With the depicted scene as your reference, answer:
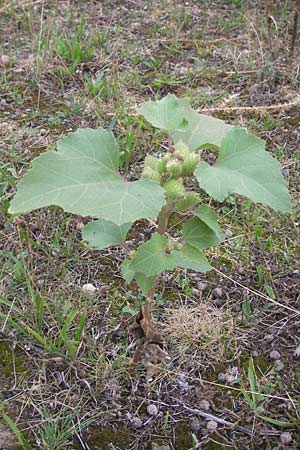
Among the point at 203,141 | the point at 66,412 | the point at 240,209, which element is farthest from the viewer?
the point at 240,209

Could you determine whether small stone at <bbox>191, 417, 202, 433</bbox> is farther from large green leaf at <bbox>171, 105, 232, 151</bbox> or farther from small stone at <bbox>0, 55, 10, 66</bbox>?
small stone at <bbox>0, 55, 10, 66</bbox>

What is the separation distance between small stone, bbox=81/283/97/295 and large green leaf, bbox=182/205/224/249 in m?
0.49

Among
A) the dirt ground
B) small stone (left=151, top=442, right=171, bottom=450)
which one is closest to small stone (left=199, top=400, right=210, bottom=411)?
the dirt ground

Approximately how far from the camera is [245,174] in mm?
1009

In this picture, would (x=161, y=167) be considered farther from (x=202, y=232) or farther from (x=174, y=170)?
(x=202, y=232)

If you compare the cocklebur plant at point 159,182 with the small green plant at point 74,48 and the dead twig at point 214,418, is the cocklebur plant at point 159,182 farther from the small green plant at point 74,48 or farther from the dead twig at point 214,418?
the small green plant at point 74,48

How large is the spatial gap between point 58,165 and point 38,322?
56 centimetres

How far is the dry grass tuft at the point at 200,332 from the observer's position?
1.42 m

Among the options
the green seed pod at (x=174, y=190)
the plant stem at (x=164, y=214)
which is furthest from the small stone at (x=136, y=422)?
the green seed pod at (x=174, y=190)

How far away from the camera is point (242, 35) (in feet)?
8.81

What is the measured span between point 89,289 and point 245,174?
684 mm

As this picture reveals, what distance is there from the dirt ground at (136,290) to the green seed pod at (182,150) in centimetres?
52

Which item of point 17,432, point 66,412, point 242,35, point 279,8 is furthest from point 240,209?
point 279,8

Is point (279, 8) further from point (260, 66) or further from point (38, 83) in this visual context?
point (38, 83)
